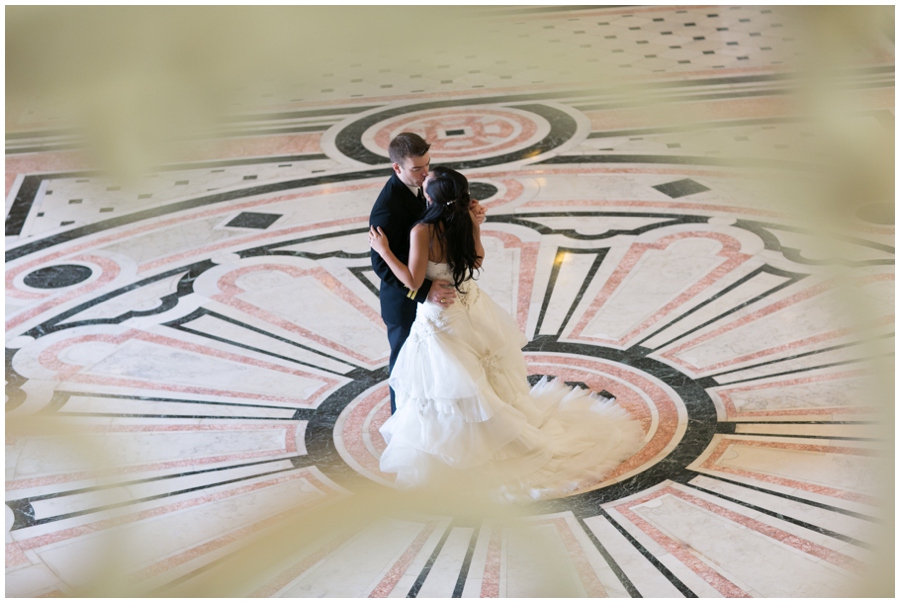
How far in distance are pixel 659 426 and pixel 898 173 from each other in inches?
77.2

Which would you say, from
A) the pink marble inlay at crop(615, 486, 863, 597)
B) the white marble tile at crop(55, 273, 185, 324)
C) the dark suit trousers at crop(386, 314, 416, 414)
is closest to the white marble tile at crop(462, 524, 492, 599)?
the pink marble inlay at crop(615, 486, 863, 597)

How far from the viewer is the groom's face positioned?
5.42 ft

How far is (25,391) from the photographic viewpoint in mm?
2502

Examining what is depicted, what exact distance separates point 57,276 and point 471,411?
6.30 ft

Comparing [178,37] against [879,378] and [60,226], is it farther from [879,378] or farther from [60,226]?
[60,226]

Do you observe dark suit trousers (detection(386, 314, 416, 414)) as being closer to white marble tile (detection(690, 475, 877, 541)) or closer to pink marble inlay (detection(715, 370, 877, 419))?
white marble tile (detection(690, 475, 877, 541))

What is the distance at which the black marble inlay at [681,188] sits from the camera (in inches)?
139

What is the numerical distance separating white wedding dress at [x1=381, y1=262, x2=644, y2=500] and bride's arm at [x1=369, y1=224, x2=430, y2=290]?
56 mm

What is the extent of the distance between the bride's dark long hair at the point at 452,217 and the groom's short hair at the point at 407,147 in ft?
0.14

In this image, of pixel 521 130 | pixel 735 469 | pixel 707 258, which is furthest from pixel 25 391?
pixel 521 130

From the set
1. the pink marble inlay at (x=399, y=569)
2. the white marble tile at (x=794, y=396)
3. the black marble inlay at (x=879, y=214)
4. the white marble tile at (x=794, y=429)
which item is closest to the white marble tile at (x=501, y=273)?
the white marble tile at (x=794, y=396)

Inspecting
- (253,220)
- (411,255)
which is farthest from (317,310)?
(411,255)

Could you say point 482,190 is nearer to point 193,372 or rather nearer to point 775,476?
point 193,372

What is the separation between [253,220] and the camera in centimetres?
361
